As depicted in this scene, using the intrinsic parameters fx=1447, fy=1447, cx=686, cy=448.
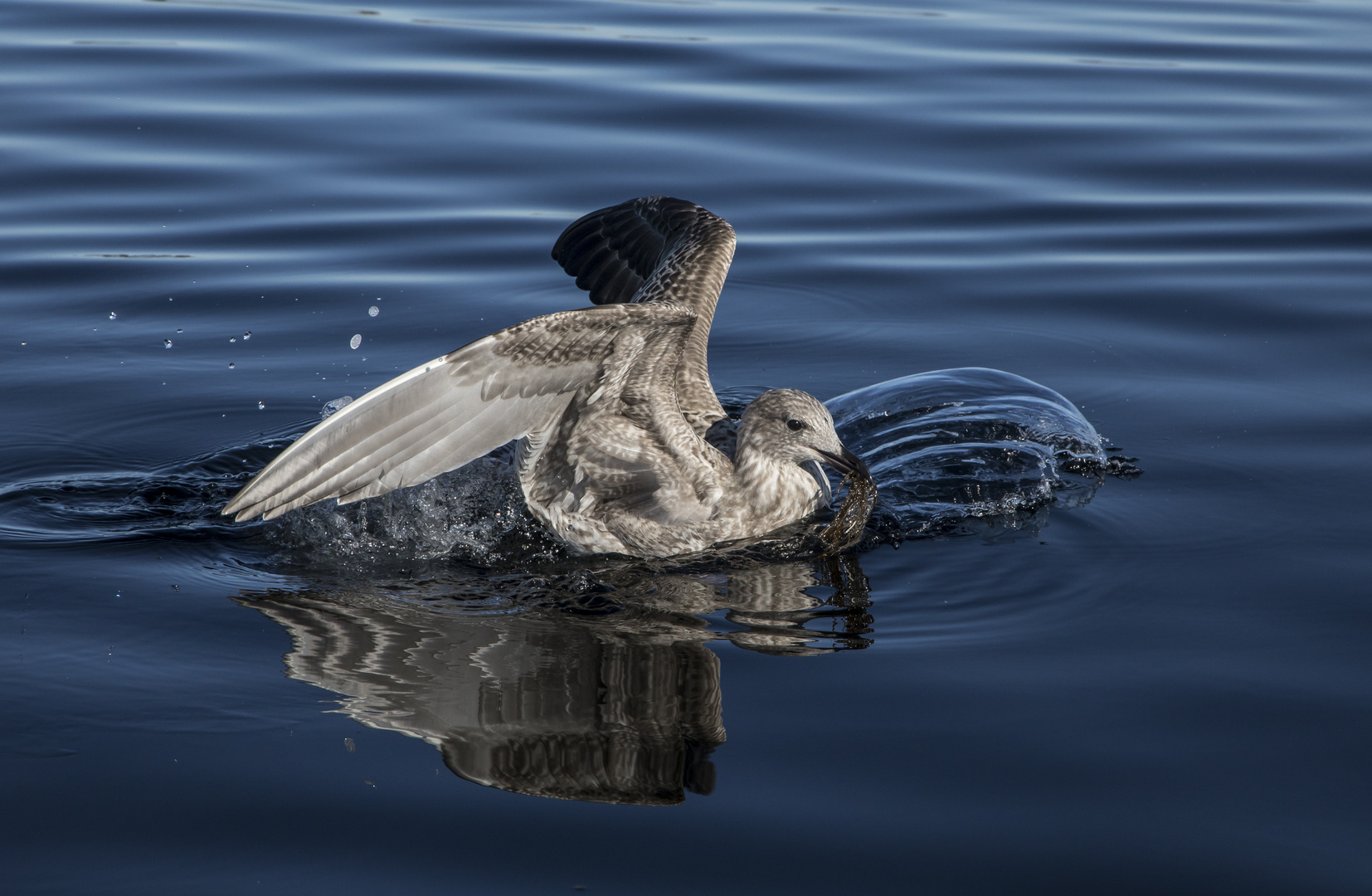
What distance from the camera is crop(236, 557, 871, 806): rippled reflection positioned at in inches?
160

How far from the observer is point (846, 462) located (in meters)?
6.13

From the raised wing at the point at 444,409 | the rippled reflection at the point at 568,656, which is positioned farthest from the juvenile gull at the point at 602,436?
the rippled reflection at the point at 568,656

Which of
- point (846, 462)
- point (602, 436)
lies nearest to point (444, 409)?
point (602, 436)

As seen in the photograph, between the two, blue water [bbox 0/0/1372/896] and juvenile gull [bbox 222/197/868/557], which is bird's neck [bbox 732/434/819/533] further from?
blue water [bbox 0/0/1372/896]

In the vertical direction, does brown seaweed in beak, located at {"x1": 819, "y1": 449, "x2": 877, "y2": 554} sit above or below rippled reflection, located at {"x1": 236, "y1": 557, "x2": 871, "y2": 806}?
above

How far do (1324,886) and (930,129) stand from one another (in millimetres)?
9268

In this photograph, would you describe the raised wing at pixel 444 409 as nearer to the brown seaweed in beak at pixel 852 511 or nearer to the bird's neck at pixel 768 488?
the bird's neck at pixel 768 488

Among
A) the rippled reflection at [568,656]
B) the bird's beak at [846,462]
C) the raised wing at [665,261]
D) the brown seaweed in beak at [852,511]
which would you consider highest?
the raised wing at [665,261]

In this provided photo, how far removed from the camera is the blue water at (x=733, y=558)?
3764 millimetres

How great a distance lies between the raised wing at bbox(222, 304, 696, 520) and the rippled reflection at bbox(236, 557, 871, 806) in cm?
61

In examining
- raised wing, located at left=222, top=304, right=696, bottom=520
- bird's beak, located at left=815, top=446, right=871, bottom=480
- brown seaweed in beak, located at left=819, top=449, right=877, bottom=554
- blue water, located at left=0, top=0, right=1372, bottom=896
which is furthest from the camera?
bird's beak, located at left=815, top=446, right=871, bottom=480

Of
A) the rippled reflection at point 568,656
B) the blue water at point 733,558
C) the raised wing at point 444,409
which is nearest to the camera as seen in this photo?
the blue water at point 733,558

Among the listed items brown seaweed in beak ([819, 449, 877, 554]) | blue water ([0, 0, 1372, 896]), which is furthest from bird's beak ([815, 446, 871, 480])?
blue water ([0, 0, 1372, 896])

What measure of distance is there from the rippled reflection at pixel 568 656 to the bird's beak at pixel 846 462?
516mm
